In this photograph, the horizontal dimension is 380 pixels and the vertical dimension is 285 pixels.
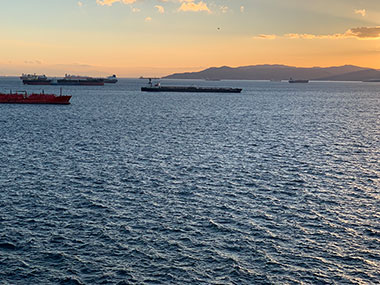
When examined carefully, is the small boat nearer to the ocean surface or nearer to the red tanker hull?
the red tanker hull

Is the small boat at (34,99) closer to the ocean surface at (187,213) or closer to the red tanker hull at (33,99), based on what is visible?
the red tanker hull at (33,99)

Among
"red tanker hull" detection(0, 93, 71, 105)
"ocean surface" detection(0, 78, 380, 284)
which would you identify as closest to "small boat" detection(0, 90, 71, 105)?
"red tanker hull" detection(0, 93, 71, 105)

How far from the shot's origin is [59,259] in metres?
26.1

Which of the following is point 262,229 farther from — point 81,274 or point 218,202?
point 81,274

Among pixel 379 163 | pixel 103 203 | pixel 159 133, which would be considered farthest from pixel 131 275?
pixel 159 133

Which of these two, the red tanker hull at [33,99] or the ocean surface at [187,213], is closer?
the ocean surface at [187,213]

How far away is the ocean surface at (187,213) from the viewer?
25.2 metres

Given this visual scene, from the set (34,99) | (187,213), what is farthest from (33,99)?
(187,213)

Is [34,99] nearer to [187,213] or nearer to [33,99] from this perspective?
[33,99]

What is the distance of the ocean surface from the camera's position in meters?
25.2

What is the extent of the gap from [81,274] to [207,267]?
7.54 meters

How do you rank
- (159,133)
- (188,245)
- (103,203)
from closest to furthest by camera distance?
(188,245)
(103,203)
(159,133)

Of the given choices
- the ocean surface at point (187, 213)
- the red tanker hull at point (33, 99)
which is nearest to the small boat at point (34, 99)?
the red tanker hull at point (33, 99)

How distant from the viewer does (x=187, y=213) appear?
3509 cm
